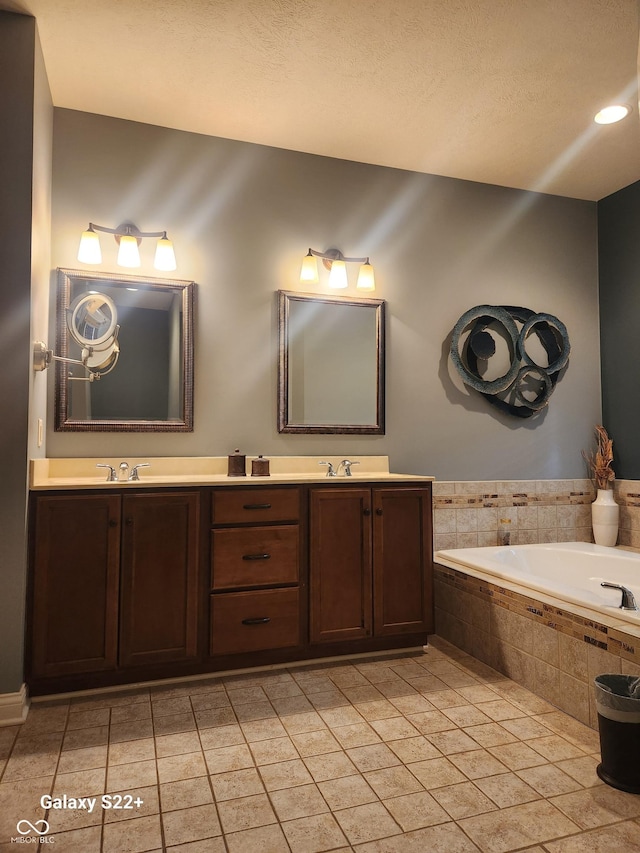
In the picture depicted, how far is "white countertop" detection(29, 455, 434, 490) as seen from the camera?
8.39 feet

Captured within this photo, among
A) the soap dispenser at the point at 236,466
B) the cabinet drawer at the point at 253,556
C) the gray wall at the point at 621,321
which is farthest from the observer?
the gray wall at the point at 621,321

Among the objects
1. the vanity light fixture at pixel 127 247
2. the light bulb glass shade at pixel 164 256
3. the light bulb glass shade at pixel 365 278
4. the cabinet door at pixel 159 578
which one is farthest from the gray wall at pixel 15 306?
the light bulb glass shade at pixel 365 278

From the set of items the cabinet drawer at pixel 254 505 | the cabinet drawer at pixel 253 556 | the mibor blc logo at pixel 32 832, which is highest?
the cabinet drawer at pixel 254 505

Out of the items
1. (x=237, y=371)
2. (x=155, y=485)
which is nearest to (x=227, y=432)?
(x=237, y=371)

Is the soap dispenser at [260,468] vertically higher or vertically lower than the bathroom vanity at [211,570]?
higher

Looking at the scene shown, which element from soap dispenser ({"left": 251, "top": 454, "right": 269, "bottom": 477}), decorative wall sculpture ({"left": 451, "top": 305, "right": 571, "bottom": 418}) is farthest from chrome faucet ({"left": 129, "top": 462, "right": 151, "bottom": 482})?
decorative wall sculpture ({"left": 451, "top": 305, "right": 571, "bottom": 418})

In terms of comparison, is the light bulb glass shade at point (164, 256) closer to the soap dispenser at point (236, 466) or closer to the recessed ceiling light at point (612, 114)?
the soap dispenser at point (236, 466)

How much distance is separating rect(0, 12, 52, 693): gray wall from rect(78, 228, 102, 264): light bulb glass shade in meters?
0.49

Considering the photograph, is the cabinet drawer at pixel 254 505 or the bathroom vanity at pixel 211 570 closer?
the bathroom vanity at pixel 211 570

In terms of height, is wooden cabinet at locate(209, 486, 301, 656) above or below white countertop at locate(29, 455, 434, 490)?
below

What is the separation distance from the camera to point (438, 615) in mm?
3281

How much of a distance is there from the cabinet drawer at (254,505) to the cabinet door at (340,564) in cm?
11

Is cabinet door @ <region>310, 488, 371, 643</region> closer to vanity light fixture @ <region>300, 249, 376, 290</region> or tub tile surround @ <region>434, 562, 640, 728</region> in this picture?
tub tile surround @ <region>434, 562, 640, 728</region>

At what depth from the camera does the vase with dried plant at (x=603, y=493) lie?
150 inches
